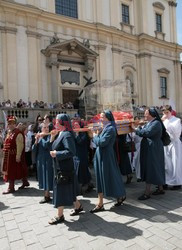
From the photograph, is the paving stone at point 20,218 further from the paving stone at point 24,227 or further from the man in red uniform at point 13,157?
the man in red uniform at point 13,157

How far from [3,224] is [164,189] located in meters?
4.03

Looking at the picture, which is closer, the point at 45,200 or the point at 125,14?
the point at 45,200

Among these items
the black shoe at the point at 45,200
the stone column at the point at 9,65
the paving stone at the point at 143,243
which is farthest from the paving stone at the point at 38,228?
the stone column at the point at 9,65

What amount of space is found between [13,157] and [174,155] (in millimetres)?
4402

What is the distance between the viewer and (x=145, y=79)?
984 inches

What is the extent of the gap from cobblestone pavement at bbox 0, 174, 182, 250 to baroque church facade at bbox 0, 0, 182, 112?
38.5 ft

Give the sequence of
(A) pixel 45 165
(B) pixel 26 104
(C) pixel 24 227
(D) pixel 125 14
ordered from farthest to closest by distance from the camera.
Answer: (D) pixel 125 14, (B) pixel 26 104, (A) pixel 45 165, (C) pixel 24 227

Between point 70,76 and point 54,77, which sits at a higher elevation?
point 70,76

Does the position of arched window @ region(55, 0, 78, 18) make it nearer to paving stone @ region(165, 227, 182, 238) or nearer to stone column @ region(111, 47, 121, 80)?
stone column @ region(111, 47, 121, 80)

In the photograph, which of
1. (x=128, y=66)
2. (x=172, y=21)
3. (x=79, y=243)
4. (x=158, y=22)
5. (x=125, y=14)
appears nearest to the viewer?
(x=79, y=243)

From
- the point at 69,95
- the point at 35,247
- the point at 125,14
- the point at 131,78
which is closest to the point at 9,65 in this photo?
the point at 69,95

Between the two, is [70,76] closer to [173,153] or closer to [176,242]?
[173,153]

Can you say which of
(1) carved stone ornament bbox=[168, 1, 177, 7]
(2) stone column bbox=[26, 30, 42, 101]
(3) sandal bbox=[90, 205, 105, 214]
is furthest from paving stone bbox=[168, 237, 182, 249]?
(1) carved stone ornament bbox=[168, 1, 177, 7]

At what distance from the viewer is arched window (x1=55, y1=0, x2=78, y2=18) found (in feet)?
67.2
